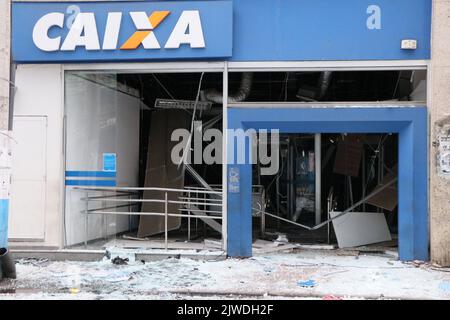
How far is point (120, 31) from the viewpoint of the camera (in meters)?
8.01

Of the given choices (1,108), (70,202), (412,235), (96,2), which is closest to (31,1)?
(96,2)

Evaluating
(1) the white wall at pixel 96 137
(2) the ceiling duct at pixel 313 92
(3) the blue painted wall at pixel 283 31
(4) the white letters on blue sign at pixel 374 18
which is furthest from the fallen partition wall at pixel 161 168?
(4) the white letters on blue sign at pixel 374 18

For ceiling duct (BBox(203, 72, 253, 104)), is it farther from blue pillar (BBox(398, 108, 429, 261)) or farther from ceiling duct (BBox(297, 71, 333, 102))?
blue pillar (BBox(398, 108, 429, 261))

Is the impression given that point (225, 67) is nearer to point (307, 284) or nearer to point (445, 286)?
point (307, 284)

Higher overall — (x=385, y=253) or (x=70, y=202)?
(x=70, y=202)

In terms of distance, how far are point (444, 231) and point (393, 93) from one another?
2876mm

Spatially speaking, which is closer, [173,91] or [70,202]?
Result: [70,202]

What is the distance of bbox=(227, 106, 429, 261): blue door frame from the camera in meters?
7.77

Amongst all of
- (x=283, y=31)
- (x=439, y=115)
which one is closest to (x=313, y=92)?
(x=283, y=31)

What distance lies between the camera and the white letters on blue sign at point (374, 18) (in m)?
7.86

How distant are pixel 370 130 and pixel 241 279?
11.1 ft

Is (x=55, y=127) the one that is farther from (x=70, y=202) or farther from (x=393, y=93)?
(x=393, y=93)

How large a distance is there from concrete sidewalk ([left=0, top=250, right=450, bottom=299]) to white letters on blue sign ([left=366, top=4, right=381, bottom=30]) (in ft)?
12.4

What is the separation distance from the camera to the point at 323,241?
9805mm
